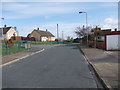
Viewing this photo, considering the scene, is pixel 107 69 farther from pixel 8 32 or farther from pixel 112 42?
pixel 8 32

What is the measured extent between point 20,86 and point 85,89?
230 cm

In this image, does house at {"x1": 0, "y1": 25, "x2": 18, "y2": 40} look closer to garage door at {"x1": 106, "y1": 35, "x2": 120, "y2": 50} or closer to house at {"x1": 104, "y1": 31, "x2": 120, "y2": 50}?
house at {"x1": 104, "y1": 31, "x2": 120, "y2": 50}

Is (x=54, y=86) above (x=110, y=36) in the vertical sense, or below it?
below

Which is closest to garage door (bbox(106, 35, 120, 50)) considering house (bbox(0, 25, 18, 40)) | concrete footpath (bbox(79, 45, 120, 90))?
concrete footpath (bbox(79, 45, 120, 90))

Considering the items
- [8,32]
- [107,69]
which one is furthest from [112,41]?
[8,32]

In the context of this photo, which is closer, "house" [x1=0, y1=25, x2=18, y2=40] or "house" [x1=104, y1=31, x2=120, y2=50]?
"house" [x1=104, y1=31, x2=120, y2=50]

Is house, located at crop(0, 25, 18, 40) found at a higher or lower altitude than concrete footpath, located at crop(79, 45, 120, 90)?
higher

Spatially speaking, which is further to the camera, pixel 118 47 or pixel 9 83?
pixel 118 47

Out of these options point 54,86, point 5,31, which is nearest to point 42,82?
point 54,86

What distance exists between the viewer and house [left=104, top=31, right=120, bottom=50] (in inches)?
1110

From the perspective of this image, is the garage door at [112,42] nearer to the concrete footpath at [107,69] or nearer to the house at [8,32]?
the concrete footpath at [107,69]

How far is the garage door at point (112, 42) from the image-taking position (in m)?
28.2

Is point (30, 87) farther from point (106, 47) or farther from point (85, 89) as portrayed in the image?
point (106, 47)

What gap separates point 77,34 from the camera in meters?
69.3
